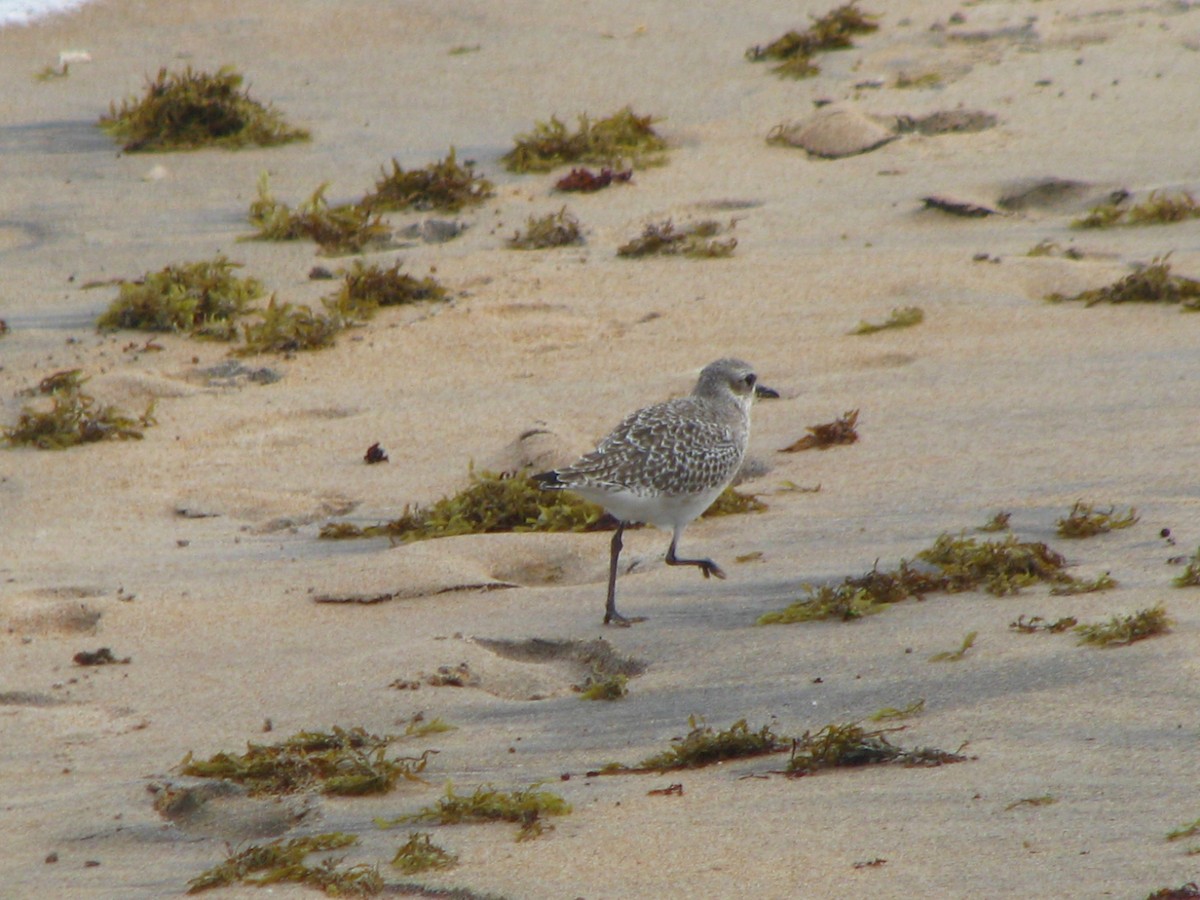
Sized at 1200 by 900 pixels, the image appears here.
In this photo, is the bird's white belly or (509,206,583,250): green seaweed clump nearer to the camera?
the bird's white belly

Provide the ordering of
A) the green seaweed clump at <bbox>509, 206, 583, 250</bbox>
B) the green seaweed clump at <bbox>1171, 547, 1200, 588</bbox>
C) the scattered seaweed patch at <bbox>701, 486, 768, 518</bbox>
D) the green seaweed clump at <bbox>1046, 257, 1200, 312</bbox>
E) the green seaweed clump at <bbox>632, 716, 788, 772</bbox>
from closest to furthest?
the green seaweed clump at <bbox>632, 716, 788, 772</bbox>
the green seaweed clump at <bbox>1171, 547, 1200, 588</bbox>
the scattered seaweed patch at <bbox>701, 486, 768, 518</bbox>
the green seaweed clump at <bbox>1046, 257, 1200, 312</bbox>
the green seaweed clump at <bbox>509, 206, 583, 250</bbox>

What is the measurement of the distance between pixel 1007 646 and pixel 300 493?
3.60 m

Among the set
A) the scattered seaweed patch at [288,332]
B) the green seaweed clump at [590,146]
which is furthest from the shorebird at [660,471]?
the green seaweed clump at [590,146]

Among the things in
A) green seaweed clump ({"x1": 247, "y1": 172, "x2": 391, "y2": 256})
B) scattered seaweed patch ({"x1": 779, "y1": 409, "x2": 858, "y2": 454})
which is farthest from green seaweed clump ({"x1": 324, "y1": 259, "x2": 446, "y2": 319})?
scattered seaweed patch ({"x1": 779, "y1": 409, "x2": 858, "y2": 454})

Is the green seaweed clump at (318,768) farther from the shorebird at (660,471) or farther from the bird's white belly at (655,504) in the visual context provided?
the bird's white belly at (655,504)

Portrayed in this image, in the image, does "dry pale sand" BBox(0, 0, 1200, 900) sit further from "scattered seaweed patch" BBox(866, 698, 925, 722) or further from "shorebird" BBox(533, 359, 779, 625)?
"shorebird" BBox(533, 359, 779, 625)

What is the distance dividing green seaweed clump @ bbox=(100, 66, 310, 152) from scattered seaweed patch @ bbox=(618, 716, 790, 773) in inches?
324

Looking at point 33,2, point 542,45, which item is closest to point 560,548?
point 542,45

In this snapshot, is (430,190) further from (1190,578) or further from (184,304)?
(1190,578)

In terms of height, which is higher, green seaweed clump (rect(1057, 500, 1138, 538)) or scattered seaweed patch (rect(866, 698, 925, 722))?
green seaweed clump (rect(1057, 500, 1138, 538))

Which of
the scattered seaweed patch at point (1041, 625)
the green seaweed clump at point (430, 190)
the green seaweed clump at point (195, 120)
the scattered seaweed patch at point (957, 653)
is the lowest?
the scattered seaweed patch at point (957, 653)

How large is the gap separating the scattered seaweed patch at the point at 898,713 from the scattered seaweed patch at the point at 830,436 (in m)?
2.64

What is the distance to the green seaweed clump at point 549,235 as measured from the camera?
9.80 metres

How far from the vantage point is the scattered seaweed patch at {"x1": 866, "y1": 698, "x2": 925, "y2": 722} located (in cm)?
435
